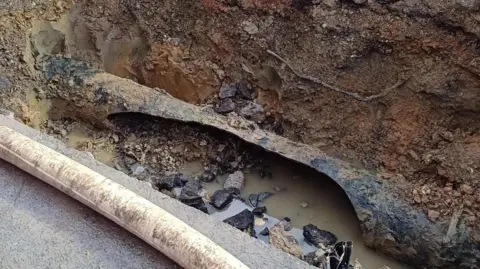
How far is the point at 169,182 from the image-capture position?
3443mm

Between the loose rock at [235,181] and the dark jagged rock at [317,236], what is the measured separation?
0.48 metres

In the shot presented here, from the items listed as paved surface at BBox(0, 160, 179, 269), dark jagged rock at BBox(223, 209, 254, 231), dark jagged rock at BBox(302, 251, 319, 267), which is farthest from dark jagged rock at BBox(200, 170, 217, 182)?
paved surface at BBox(0, 160, 179, 269)

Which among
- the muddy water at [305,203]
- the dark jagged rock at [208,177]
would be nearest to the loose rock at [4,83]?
the muddy water at [305,203]

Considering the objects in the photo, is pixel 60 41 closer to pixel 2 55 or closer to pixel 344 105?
pixel 2 55

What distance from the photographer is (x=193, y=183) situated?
3.44 m

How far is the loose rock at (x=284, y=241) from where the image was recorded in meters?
2.95

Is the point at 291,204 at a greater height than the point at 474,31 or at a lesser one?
lesser

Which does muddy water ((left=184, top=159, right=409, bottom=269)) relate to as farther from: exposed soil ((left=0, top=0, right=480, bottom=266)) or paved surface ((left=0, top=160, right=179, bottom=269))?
paved surface ((left=0, top=160, right=179, bottom=269))

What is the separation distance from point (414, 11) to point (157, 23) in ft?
5.53

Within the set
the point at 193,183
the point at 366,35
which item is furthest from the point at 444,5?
the point at 193,183

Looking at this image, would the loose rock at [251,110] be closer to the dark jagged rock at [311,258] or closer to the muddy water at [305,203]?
the muddy water at [305,203]

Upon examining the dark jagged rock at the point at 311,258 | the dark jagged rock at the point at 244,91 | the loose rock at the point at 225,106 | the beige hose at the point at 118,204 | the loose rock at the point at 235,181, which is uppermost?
the dark jagged rock at the point at 244,91

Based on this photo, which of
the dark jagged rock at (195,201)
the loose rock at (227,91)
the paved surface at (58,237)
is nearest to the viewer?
the paved surface at (58,237)

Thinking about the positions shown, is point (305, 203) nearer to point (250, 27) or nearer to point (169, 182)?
point (169, 182)
